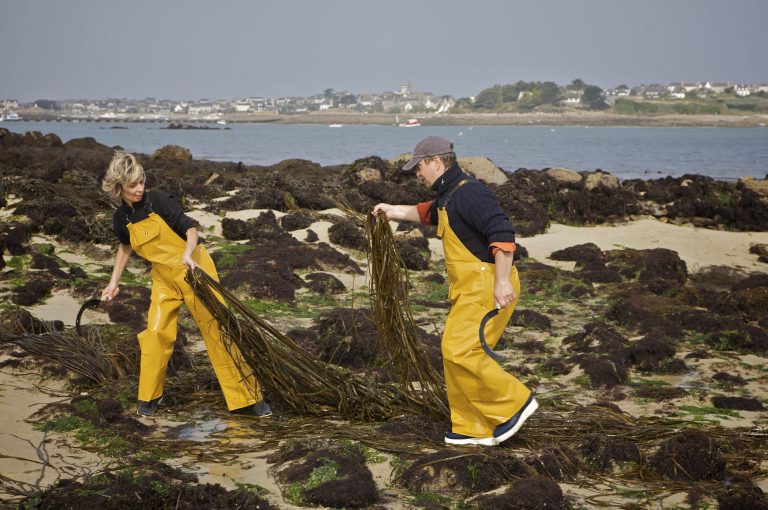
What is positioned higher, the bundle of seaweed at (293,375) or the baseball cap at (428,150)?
the baseball cap at (428,150)

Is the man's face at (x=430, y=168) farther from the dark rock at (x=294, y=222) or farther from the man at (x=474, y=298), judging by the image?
the dark rock at (x=294, y=222)

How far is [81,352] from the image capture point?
6.62 meters

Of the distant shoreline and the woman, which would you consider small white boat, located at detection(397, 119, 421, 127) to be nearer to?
the distant shoreline

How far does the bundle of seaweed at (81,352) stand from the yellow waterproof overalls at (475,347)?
2.98 m

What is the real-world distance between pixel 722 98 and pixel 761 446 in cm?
17248

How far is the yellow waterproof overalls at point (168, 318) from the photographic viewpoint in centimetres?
567

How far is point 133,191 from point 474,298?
7.70 feet

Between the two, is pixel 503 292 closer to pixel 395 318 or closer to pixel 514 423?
pixel 514 423

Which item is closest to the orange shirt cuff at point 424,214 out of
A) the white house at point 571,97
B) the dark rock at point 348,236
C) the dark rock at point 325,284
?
the dark rock at point 325,284

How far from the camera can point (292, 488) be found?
452 cm

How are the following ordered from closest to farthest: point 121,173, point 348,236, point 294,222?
1. point 121,173
2. point 348,236
3. point 294,222

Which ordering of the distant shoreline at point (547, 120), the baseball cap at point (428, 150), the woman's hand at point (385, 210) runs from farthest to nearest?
the distant shoreline at point (547, 120) < the woman's hand at point (385, 210) < the baseball cap at point (428, 150)

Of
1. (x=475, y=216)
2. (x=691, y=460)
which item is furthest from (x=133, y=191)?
(x=691, y=460)

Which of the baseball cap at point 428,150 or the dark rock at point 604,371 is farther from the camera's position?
the dark rock at point 604,371
